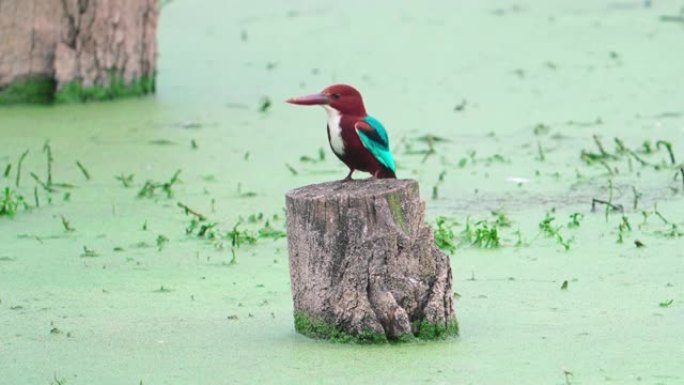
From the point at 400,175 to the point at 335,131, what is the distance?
1.74 metres

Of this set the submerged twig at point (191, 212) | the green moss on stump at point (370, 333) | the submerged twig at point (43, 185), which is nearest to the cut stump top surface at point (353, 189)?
the green moss on stump at point (370, 333)

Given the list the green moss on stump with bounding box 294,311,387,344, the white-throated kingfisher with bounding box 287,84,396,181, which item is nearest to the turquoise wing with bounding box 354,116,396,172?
the white-throated kingfisher with bounding box 287,84,396,181

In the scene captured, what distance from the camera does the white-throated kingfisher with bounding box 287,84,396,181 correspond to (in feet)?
12.3

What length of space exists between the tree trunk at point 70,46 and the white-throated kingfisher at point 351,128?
3.14 m

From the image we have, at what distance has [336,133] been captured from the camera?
3.77m

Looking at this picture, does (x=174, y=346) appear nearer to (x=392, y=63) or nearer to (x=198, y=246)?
(x=198, y=246)

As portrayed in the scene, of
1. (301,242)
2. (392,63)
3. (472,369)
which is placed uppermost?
(392,63)

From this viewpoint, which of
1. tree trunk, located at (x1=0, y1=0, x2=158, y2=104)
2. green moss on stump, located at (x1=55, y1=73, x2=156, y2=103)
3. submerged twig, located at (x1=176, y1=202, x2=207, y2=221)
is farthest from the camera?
green moss on stump, located at (x1=55, y1=73, x2=156, y2=103)

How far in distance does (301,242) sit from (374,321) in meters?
0.24

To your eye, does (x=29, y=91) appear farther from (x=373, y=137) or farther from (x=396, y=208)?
(x=396, y=208)

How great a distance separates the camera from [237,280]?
4207 millimetres

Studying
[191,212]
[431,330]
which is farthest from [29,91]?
[431,330]

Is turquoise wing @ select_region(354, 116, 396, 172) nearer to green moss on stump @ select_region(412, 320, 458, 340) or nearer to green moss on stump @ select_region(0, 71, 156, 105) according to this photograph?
green moss on stump @ select_region(412, 320, 458, 340)

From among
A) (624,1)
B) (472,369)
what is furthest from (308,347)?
(624,1)
